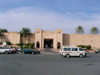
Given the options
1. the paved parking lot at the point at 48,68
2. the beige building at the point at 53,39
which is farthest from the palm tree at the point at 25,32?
the paved parking lot at the point at 48,68

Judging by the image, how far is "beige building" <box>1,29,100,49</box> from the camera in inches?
2053

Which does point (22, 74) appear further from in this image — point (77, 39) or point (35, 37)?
point (77, 39)

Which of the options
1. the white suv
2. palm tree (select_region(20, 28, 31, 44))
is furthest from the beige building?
the white suv

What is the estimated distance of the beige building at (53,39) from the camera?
52156mm

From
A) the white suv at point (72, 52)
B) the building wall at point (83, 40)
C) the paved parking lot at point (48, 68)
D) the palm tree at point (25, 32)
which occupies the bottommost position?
the paved parking lot at point (48, 68)

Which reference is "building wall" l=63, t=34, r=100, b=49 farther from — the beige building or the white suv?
the white suv

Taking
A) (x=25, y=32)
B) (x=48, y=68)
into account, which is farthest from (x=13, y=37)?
(x=48, y=68)

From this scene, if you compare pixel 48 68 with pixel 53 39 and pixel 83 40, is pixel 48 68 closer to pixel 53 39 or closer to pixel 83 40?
pixel 53 39

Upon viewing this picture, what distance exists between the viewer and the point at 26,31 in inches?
2104

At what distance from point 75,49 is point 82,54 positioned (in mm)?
1434

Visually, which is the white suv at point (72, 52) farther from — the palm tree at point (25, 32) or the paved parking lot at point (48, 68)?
the palm tree at point (25, 32)

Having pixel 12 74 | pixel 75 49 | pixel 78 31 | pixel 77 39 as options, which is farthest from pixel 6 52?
pixel 78 31

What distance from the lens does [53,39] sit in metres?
53.7

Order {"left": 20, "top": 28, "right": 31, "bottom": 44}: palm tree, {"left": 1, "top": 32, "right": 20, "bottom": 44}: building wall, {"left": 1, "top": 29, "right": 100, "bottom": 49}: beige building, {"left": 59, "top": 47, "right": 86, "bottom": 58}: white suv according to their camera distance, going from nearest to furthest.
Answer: {"left": 59, "top": 47, "right": 86, "bottom": 58}: white suv < {"left": 1, "top": 29, "right": 100, "bottom": 49}: beige building < {"left": 20, "top": 28, "right": 31, "bottom": 44}: palm tree < {"left": 1, "top": 32, "right": 20, "bottom": 44}: building wall
